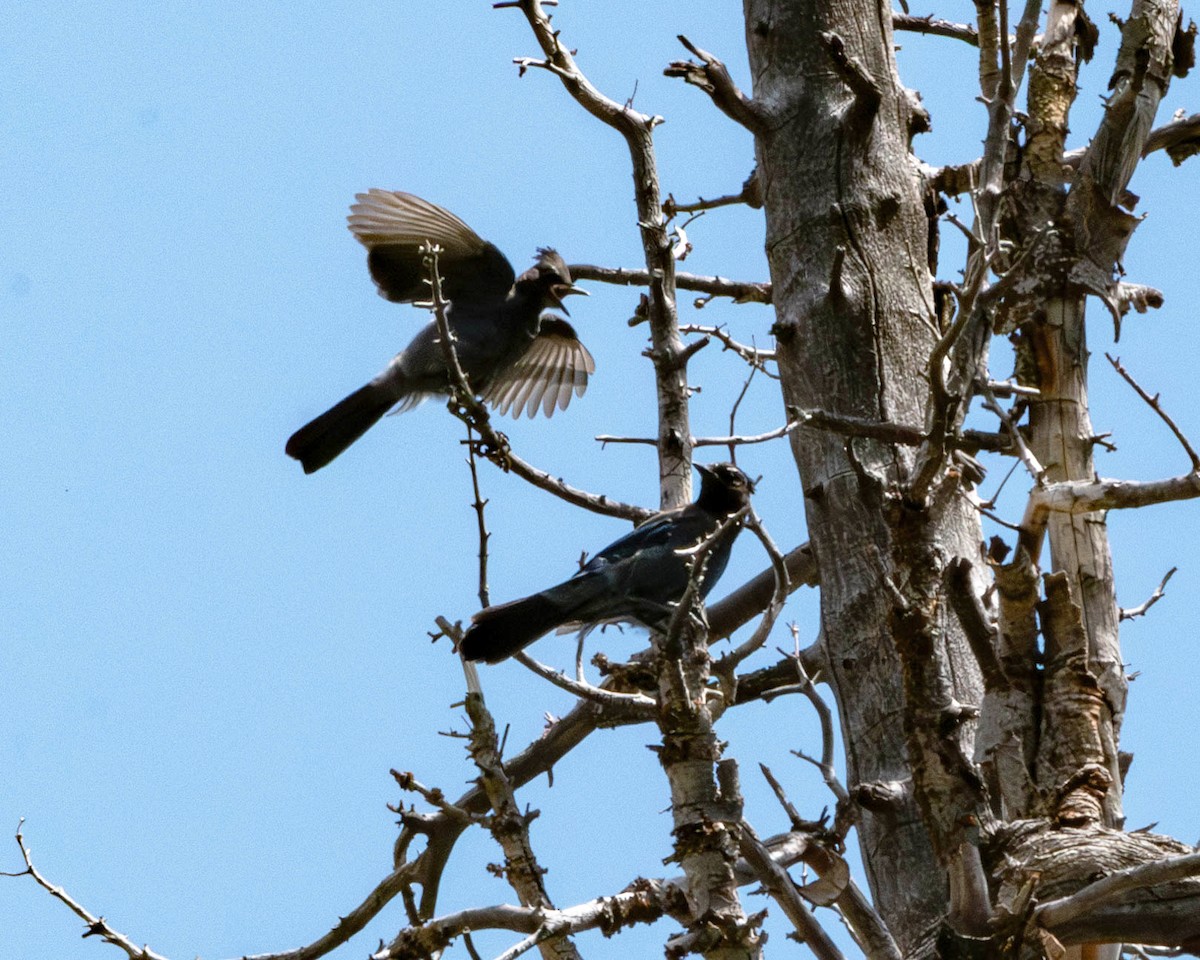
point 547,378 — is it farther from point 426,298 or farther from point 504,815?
point 504,815

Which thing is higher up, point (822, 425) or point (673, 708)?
point (822, 425)

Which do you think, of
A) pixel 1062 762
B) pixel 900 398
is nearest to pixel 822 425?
pixel 900 398

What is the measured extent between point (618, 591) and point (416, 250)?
2786 millimetres

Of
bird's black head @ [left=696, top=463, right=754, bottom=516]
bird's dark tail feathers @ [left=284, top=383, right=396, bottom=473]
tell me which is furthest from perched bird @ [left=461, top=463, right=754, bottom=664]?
bird's dark tail feathers @ [left=284, top=383, right=396, bottom=473]

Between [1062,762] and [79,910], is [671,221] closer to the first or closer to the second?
[1062,762]

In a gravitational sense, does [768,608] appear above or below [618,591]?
below

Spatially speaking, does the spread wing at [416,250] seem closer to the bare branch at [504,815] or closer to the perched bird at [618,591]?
the perched bird at [618,591]

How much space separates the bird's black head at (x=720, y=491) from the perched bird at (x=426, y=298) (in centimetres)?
172

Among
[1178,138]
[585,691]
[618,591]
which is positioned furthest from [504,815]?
[1178,138]

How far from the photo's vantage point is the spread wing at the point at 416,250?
25.2 feet

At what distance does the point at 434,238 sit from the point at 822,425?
403 centimetres

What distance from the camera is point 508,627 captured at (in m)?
5.49

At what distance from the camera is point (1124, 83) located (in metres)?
5.50

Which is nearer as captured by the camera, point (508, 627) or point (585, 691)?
point (585, 691)
